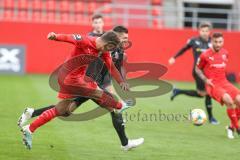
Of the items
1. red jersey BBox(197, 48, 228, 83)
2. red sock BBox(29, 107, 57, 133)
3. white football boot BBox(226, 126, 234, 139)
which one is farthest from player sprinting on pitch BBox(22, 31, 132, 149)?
red jersey BBox(197, 48, 228, 83)

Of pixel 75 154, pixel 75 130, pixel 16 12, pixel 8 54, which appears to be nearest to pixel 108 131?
pixel 75 130

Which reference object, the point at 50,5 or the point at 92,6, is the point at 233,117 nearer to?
the point at 50,5

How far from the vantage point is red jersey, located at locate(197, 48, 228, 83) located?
11.8 m

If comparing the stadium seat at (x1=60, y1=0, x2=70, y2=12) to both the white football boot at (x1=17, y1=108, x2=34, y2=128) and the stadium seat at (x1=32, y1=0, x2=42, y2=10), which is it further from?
the white football boot at (x1=17, y1=108, x2=34, y2=128)

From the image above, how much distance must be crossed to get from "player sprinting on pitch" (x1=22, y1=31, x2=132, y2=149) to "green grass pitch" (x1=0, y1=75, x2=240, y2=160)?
18.8 inches

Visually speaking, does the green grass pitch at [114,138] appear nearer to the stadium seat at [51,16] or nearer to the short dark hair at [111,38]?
the short dark hair at [111,38]

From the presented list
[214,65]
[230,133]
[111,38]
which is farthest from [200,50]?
[111,38]

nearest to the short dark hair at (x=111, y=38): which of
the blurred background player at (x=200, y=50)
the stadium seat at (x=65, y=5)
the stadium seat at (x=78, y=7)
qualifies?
the blurred background player at (x=200, y=50)

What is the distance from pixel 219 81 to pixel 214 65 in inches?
13.6

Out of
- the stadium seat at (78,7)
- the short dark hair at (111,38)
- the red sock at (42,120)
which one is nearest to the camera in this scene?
the short dark hair at (111,38)

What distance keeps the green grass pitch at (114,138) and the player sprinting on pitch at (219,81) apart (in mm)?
443

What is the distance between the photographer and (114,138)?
10422 mm

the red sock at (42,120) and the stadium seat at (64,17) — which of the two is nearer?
the red sock at (42,120)

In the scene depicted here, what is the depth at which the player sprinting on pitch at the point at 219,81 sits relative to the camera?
36.3 feet
